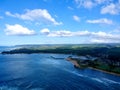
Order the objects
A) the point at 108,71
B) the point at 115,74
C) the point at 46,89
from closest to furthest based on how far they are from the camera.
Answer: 1. the point at 46,89
2. the point at 115,74
3. the point at 108,71

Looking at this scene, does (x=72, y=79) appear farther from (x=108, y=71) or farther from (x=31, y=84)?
(x=108, y=71)

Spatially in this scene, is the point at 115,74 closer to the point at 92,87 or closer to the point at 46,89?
the point at 92,87

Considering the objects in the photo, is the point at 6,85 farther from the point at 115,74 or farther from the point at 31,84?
the point at 115,74

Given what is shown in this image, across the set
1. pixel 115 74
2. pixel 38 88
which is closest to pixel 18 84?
pixel 38 88

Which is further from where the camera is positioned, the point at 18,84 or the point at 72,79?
the point at 72,79

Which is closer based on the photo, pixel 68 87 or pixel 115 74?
pixel 68 87

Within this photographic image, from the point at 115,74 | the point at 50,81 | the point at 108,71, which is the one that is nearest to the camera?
the point at 50,81

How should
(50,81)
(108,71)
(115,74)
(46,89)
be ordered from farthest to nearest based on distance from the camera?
1. (108,71)
2. (115,74)
3. (50,81)
4. (46,89)

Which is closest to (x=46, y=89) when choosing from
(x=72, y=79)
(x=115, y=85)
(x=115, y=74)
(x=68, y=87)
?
(x=68, y=87)

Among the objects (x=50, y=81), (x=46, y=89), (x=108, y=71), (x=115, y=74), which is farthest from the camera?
(x=108, y=71)
